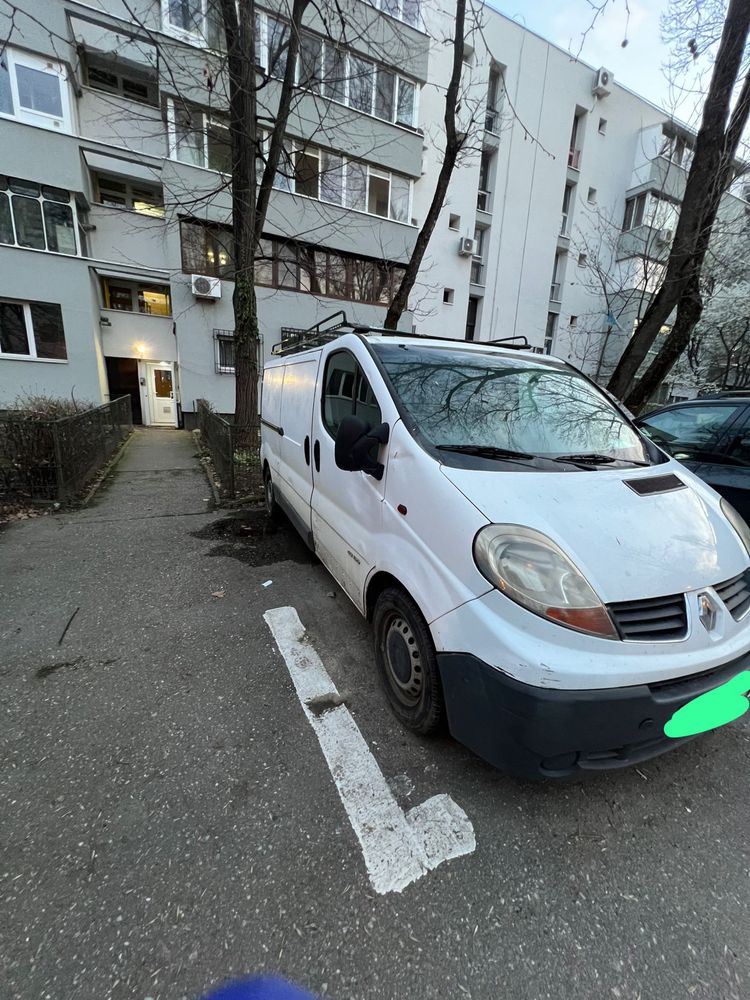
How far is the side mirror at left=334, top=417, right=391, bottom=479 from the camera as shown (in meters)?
2.36

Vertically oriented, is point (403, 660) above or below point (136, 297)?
below

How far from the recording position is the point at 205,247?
13.5m

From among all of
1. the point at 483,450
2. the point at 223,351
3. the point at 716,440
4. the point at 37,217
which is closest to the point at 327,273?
the point at 223,351

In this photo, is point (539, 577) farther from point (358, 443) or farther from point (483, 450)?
point (358, 443)

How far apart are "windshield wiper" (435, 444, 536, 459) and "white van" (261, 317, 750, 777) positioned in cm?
1

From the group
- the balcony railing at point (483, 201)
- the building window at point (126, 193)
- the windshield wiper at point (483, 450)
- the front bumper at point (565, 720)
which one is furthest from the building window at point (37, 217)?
the front bumper at point (565, 720)

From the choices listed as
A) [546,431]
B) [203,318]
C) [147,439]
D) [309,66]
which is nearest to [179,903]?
[546,431]

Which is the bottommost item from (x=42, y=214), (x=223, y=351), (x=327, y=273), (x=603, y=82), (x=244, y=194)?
(x=223, y=351)

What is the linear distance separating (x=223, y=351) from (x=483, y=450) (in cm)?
1440

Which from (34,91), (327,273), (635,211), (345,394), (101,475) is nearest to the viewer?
(345,394)

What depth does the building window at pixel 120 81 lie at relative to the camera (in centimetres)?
1364

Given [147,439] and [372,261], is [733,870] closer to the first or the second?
[147,439]

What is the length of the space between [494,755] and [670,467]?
1.91 meters

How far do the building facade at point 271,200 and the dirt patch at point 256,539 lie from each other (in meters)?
7.84
